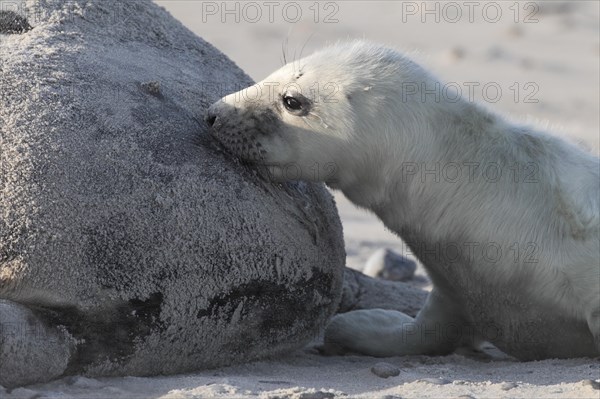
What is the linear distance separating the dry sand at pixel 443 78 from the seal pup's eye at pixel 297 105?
2.13 feet

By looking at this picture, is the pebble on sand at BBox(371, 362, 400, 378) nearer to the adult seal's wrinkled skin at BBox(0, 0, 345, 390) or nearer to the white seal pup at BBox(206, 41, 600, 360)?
the adult seal's wrinkled skin at BBox(0, 0, 345, 390)

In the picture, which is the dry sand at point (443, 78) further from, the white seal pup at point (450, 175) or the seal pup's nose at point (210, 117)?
the seal pup's nose at point (210, 117)

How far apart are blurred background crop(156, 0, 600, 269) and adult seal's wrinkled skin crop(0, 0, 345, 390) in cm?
656

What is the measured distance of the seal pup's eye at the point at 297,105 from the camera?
15.1ft

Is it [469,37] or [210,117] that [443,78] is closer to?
[210,117]

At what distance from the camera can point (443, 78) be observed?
16.3 ft

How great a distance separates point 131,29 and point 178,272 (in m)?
1.33

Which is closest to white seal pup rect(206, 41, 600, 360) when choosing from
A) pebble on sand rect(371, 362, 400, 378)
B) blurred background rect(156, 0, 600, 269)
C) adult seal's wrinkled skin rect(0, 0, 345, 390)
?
adult seal's wrinkled skin rect(0, 0, 345, 390)

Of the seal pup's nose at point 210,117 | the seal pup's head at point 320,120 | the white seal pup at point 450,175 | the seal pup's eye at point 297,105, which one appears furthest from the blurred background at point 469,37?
the seal pup's nose at point 210,117

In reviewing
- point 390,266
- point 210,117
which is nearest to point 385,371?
point 210,117

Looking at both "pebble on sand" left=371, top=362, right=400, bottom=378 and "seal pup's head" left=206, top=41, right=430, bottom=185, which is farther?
"seal pup's head" left=206, top=41, right=430, bottom=185

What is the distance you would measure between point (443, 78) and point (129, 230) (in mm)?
1637

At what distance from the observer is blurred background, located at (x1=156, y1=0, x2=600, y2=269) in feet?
39.6

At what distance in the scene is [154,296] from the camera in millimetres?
3988
